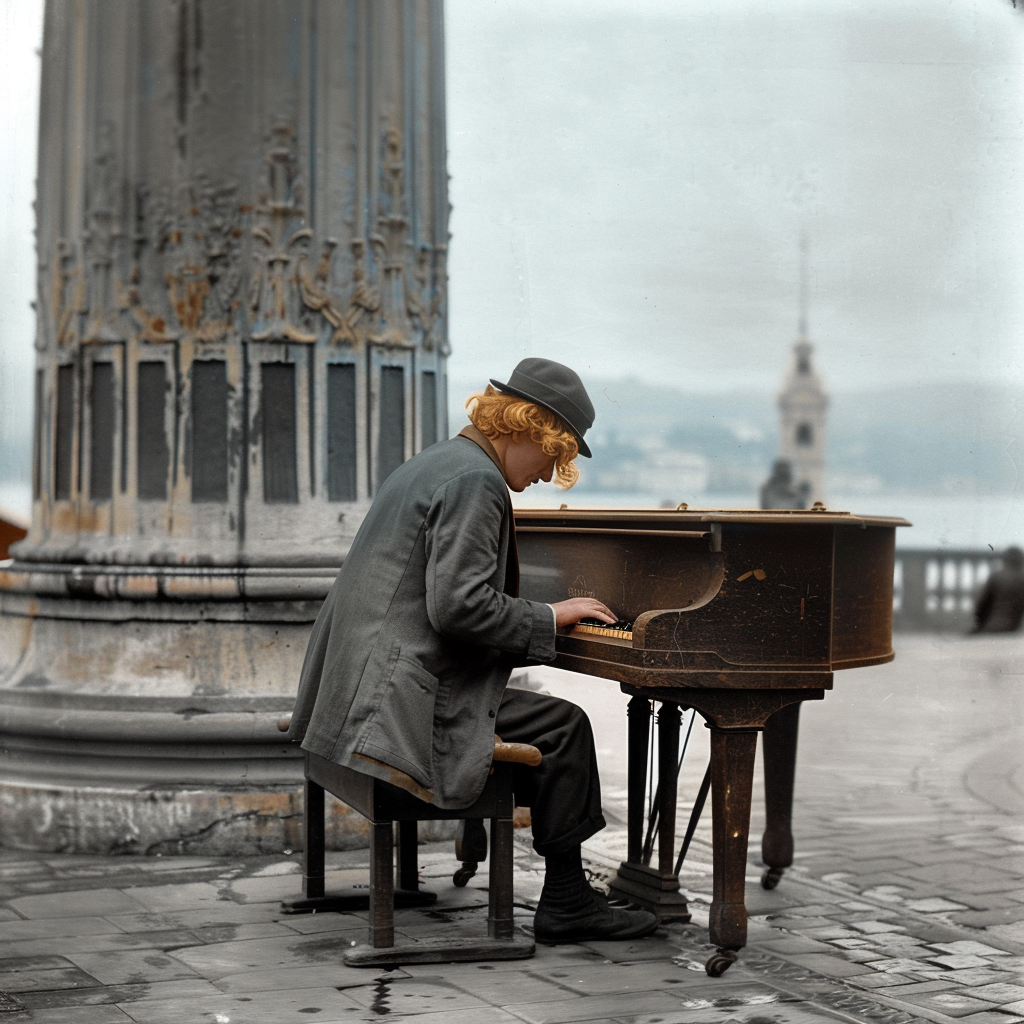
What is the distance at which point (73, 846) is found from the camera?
18.6 ft

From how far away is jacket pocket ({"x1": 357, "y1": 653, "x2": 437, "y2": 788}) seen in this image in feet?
13.3

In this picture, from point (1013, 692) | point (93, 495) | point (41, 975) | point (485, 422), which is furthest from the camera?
point (1013, 692)

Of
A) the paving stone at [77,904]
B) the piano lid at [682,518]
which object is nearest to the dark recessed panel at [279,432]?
the piano lid at [682,518]

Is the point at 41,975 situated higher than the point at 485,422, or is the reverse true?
the point at 485,422

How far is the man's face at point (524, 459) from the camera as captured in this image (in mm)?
4438

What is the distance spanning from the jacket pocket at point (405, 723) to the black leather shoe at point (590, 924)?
628 mm

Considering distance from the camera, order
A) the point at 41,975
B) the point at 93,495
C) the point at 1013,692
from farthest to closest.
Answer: the point at 1013,692 → the point at 93,495 → the point at 41,975

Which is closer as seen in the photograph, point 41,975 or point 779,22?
point 41,975

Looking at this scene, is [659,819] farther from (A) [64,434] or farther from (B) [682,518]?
(A) [64,434]

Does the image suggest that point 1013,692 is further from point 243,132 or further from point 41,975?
point 41,975

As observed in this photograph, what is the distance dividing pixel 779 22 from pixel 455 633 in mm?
24936

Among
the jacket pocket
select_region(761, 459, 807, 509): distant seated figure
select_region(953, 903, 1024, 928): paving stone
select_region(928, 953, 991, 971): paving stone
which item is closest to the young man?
the jacket pocket

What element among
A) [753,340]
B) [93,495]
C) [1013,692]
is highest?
[753,340]

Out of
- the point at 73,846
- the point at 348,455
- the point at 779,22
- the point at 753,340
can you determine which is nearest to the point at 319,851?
the point at 73,846
